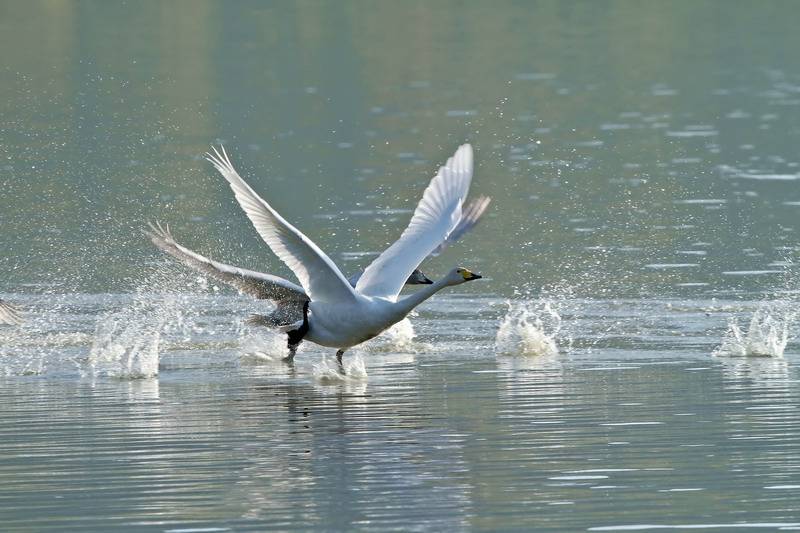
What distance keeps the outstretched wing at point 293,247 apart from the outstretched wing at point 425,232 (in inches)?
28.8

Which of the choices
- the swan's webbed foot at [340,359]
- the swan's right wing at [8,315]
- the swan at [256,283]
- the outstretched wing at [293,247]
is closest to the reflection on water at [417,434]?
the swan's webbed foot at [340,359]

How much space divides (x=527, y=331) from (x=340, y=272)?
235 cm

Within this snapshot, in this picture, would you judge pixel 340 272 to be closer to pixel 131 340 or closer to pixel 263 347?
pixel 263 347

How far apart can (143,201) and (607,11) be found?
→ 44374 mm

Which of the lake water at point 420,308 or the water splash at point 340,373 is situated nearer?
the lake water at point 420,308

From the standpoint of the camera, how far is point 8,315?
18969 mm

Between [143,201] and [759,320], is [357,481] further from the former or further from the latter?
[143,201]

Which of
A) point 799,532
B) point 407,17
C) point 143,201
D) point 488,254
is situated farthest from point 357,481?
point 407,17

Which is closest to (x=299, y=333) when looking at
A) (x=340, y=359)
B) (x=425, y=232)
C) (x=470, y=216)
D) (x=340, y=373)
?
(x=340, y=373)

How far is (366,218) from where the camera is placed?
2933 cm

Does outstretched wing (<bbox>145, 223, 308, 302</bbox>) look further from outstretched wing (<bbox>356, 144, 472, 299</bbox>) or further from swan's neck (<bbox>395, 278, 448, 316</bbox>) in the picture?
swan's neck (<bbox>395, 278, 448, 316</bbox>)

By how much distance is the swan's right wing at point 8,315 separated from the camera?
18906mm

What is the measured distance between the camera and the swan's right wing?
62.0ft

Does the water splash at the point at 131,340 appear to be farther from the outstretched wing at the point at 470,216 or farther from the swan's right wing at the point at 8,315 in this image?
the outstretched wing at the point at 470,216
